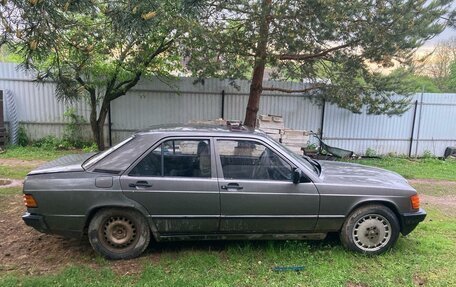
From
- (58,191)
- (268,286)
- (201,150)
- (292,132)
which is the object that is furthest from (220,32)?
(268,286)

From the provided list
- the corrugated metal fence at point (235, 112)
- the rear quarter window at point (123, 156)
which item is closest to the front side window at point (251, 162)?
the rear quarter window at point (123, 156)

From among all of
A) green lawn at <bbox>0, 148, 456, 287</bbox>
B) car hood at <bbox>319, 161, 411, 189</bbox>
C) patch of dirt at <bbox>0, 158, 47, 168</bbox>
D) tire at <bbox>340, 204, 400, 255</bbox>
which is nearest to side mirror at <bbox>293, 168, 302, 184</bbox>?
car hood at <bbox>319, 161, 411, 189</bbox>

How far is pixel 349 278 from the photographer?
393cm

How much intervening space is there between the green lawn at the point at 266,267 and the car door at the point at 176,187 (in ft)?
1.32

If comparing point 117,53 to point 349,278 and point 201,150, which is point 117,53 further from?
point 349,278

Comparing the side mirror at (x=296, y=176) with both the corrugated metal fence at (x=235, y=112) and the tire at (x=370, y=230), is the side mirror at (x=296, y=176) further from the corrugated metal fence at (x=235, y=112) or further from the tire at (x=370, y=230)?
the corrugated metal fence at (x=235, y=112)

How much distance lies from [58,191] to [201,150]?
1.66 metres

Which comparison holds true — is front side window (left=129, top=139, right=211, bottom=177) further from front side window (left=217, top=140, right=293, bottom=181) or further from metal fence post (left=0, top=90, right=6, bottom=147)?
metal fence post (left=0, top=90, right=6, bottom=147)

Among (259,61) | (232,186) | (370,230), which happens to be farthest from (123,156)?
(259,61)

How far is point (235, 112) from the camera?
1184 centimetres

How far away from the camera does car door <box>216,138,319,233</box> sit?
4.18 metres

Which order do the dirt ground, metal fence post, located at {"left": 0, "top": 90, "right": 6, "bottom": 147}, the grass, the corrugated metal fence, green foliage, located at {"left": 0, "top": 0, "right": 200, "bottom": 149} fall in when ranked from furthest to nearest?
the corrugated metal fence < metal fence post, located at {"left": 0, "top": 90, "right": 6, "bottom": 147} < the grass < the dirt ground < green foliage, located at {"left": 0, "top": 0, "right": 200, "bottom": 149}

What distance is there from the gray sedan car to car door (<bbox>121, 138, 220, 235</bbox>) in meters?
0.01

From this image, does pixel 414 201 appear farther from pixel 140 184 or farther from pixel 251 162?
pixel 140 184
